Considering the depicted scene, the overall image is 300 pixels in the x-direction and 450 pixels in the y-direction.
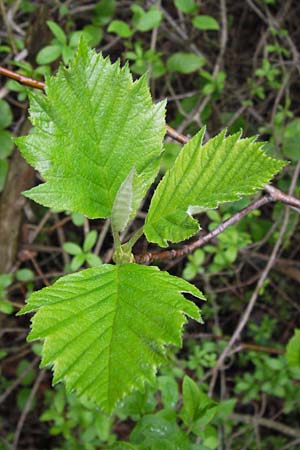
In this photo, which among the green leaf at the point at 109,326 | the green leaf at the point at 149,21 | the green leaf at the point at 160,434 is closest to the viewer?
the green leaf at the point at 109,326

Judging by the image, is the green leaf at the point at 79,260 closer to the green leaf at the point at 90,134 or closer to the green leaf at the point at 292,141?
the green leaf at the point at 90,134

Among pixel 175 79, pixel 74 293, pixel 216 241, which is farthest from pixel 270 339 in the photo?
pixel 74 293

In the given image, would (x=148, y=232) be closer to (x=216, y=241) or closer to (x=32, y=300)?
(x=32, y=300)

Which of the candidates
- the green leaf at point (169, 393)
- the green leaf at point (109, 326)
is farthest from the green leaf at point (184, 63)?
the green leaf at point (109, 326)

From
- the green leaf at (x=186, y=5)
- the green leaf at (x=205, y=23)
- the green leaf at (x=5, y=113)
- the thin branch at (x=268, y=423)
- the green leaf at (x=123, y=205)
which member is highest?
the green leaf at (x=186, y=5)

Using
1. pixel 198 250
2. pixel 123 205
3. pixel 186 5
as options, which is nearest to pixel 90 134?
pixel 123 205

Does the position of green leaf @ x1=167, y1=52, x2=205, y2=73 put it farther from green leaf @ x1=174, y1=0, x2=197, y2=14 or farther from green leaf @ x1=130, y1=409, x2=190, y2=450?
green leaf @ x1=130, y1=409, x2=190, y2=450

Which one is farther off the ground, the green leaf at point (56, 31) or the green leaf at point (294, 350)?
the green leaf at point (56, 31)
